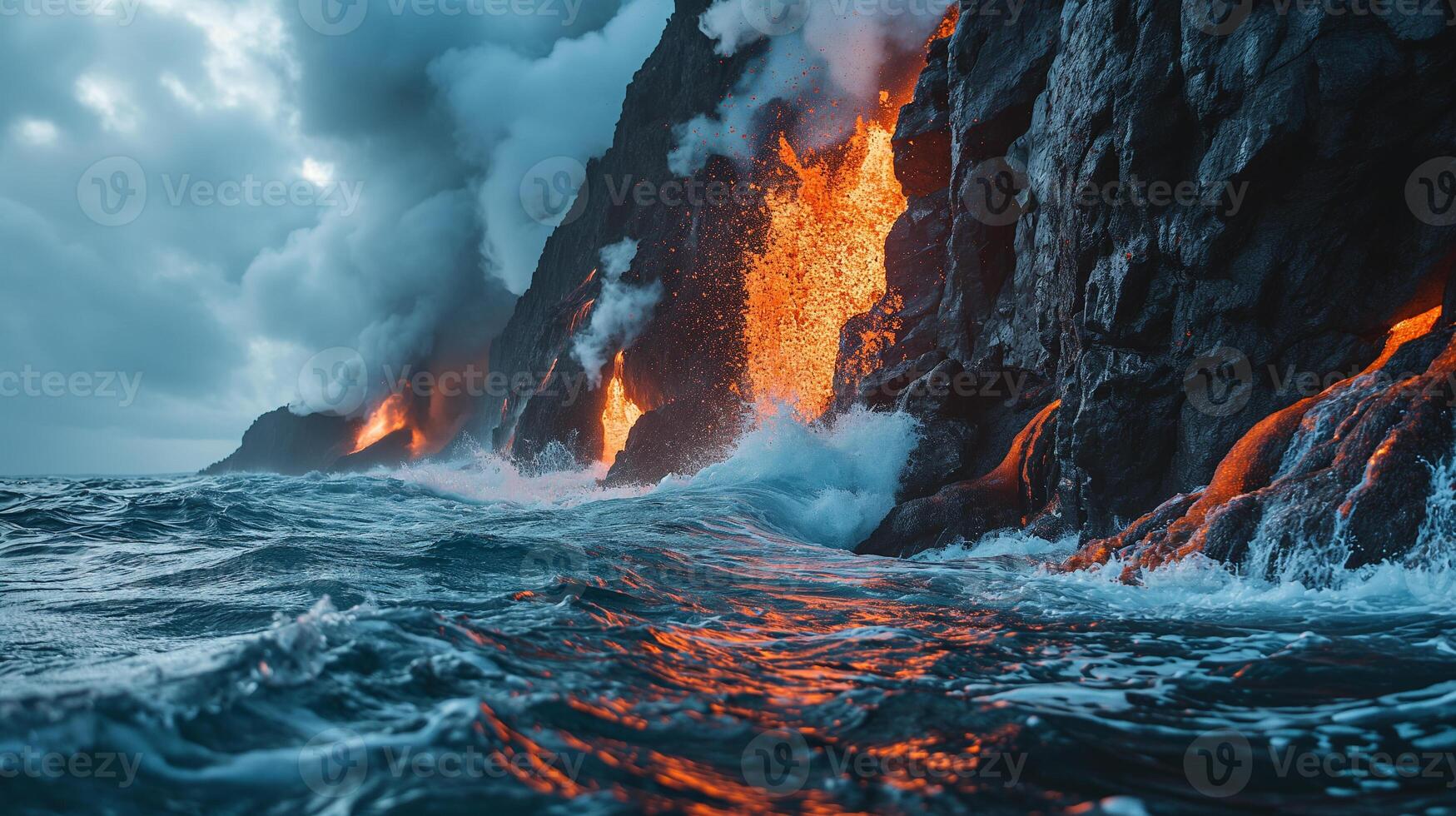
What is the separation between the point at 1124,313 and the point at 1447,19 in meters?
4.00

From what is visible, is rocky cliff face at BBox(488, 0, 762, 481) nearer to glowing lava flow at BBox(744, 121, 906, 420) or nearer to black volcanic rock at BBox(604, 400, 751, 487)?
black volcanic rock at BBox(604, 400, 751, 487)

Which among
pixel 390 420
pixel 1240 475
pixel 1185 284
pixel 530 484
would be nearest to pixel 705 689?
pixel 1240 475

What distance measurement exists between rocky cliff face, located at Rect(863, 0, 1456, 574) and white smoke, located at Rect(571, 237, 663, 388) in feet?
82.6

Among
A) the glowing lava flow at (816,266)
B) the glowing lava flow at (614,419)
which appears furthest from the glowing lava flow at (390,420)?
the glowing lava flow at (816,266)

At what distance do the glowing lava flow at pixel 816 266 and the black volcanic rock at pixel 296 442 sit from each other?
172 feet

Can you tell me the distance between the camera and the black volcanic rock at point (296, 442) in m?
69.8

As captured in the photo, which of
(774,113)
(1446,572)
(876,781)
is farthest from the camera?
(774,113)

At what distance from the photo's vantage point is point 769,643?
4.58 meters

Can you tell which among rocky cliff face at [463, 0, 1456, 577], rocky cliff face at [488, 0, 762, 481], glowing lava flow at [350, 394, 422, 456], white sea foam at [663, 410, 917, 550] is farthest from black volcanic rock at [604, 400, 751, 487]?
glowing lava flow at [350, 394, 422, 456]

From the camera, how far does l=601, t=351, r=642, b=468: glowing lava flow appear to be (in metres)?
38.0

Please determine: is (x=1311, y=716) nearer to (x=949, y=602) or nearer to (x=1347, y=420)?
(x=949, y=602)

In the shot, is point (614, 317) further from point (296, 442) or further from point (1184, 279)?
point (296, 442)

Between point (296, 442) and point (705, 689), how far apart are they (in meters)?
84.1

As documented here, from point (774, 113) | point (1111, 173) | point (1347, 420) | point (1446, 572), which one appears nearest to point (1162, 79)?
point (1111, 173)
